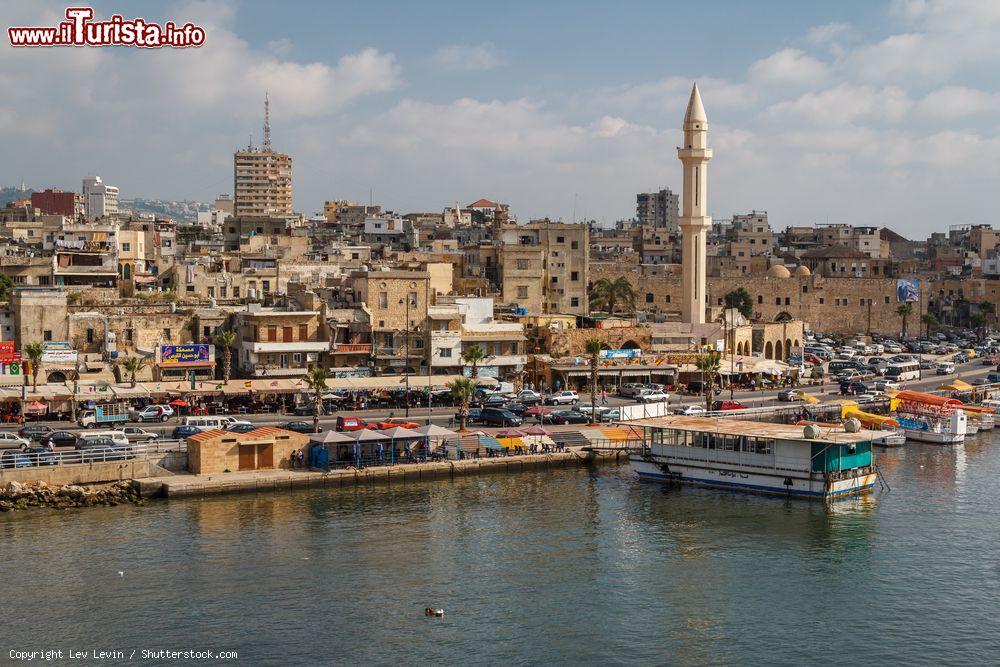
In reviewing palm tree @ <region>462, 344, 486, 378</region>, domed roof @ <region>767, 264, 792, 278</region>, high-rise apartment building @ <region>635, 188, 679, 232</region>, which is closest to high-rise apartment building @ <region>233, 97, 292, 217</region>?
high-rise apartment building @ <region>635, 188, 679, 232</region>

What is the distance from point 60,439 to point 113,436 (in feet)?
6.97

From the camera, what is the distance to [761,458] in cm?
3697

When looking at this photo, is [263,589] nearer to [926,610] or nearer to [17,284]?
[926,610]

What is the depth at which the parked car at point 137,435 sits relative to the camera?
3894 cm

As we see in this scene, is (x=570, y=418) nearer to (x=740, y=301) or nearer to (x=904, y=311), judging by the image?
(x=740, y=301)

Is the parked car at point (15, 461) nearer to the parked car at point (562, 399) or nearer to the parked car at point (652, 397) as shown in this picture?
the parked car at point (562, 399)

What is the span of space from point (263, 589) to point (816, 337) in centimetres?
6273

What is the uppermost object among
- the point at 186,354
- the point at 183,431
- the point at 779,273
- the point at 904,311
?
the point at 779,273

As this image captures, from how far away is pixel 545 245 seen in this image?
71125 mm

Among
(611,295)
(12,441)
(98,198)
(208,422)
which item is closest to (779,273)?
(611,295)

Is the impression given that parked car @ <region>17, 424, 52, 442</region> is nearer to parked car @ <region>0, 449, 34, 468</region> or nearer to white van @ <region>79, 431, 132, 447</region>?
white van @ <region>79, 431, 132, 447</region>

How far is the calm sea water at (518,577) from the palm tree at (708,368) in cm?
1060

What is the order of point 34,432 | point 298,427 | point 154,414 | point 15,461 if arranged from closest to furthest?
point 15,461 → point 34,432 → point 298,427 → point 154,414

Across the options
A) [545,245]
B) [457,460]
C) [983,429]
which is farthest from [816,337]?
[457,460]
